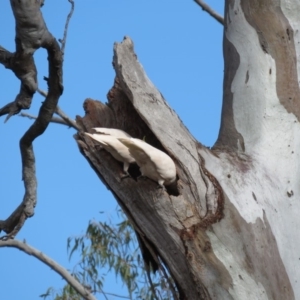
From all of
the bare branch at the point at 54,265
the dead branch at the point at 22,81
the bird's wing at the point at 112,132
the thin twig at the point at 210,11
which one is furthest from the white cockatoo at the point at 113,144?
the bare branch at the point at 54,265

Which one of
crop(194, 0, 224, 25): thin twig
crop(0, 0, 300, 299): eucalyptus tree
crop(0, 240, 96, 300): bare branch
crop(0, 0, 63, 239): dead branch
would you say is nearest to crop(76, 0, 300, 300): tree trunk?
crop(0, 0, 300, 299): eucalyptus tree

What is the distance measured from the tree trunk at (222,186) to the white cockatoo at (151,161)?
0.10ft

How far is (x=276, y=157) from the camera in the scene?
1.87 meters

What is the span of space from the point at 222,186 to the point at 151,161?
0.21 metres

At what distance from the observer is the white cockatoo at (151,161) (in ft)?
5.26

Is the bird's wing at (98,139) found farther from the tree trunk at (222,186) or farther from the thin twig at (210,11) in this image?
the thin twig at (210,11)

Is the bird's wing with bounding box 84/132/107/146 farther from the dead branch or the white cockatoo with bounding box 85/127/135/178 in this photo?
the dead branch

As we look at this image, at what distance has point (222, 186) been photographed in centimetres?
172

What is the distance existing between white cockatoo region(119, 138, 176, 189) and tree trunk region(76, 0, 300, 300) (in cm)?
3

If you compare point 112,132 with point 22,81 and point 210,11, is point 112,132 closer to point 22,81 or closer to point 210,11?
point 22,81

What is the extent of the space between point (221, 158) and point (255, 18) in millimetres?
515

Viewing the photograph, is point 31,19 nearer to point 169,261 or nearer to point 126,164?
point 126,164

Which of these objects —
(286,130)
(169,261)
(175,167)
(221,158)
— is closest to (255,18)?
(286,130)

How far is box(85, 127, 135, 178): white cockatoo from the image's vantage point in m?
1.64
